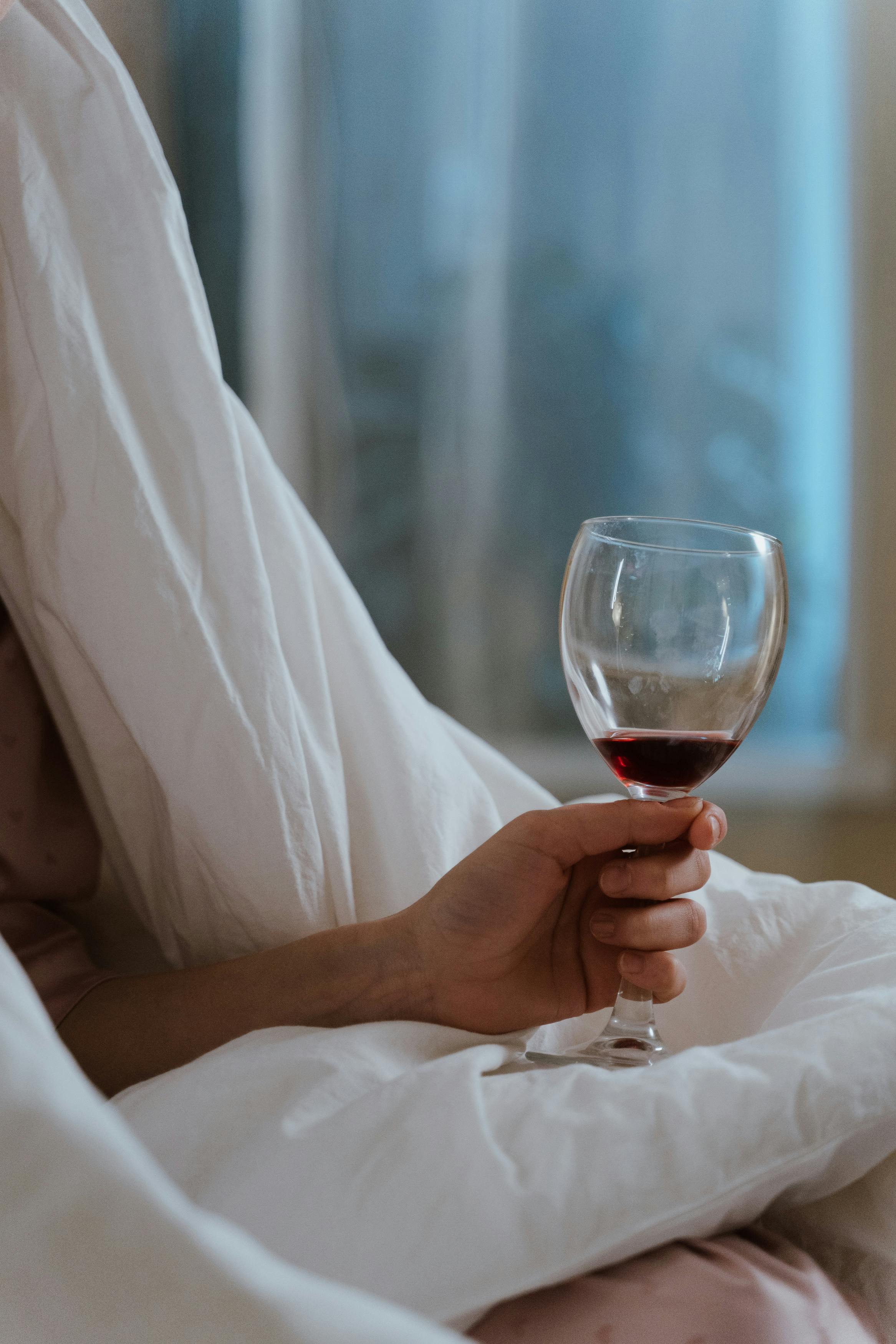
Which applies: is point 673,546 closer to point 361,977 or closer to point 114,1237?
point 361,977

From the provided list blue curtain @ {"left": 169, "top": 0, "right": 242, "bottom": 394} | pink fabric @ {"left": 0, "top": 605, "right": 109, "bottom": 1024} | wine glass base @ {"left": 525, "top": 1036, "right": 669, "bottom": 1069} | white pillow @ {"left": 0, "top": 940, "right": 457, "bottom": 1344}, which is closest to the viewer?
white pillow @ {"left": 0, "top": 940, "right": 457, "bottom": 1344}

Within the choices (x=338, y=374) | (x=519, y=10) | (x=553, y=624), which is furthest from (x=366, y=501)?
(x=519, y=10)

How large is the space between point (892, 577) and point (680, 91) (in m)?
0.92

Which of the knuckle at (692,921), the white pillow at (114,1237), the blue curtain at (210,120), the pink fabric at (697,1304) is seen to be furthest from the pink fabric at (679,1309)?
the blue curtain at (210,120)

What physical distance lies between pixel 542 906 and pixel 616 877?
1.7 inches

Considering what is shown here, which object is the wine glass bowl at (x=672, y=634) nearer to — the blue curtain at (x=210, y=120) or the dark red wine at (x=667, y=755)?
the dark red wine at (x=667, y=755)

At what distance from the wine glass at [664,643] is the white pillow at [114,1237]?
0.93ft

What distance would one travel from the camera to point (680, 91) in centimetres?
190

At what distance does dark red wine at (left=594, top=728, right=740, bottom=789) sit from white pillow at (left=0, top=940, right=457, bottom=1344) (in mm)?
349

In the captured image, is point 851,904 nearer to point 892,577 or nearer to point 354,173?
point 892,577

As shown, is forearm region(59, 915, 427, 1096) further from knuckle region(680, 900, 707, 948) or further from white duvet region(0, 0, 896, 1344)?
knuckle region(680, 900, 707, 948)

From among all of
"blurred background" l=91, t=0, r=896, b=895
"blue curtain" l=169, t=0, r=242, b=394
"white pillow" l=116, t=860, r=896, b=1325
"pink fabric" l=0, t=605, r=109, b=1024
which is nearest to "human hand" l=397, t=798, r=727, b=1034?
"white pillow" l=116, t=860, r=896, b=1325

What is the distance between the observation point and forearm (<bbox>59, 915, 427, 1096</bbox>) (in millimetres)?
618

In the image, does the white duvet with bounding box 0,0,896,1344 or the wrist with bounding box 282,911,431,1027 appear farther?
the wrist with bounding box 282,911,431,1027
